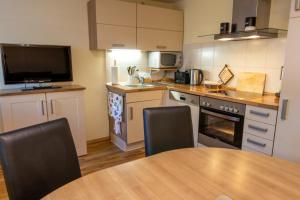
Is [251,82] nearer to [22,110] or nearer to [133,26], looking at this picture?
[133,26]

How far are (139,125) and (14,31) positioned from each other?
76.9 inches

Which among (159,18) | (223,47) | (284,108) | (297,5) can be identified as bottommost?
(284,108)

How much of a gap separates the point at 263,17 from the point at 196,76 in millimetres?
1193

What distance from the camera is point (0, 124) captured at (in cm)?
236

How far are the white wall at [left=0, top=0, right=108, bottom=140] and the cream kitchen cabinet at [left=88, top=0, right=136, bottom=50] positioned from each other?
0.60 ft

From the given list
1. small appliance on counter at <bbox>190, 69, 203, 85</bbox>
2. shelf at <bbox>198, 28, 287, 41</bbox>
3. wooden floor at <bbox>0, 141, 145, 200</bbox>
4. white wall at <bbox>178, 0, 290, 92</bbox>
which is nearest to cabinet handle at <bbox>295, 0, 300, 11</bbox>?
shelf at <bbox>198, 28, 287, 41</bbox>

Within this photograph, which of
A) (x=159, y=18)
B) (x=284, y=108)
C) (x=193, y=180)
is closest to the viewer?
(x=193, y=180)

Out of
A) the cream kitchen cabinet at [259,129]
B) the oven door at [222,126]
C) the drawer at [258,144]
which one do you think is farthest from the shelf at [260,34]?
the drawer at [258,144]

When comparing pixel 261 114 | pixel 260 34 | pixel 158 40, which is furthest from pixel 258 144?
pixel 158 40

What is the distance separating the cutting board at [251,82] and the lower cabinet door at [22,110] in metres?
2.42

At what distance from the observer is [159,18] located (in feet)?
10.7

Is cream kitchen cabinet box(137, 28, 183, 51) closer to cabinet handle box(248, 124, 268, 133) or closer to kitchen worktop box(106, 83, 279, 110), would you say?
kitchen worktop box(106, 83, 279, 110)

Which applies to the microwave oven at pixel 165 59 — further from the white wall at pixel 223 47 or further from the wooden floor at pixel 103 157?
the wooden floor at pixel 103 157

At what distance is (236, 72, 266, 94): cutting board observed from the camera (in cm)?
256
